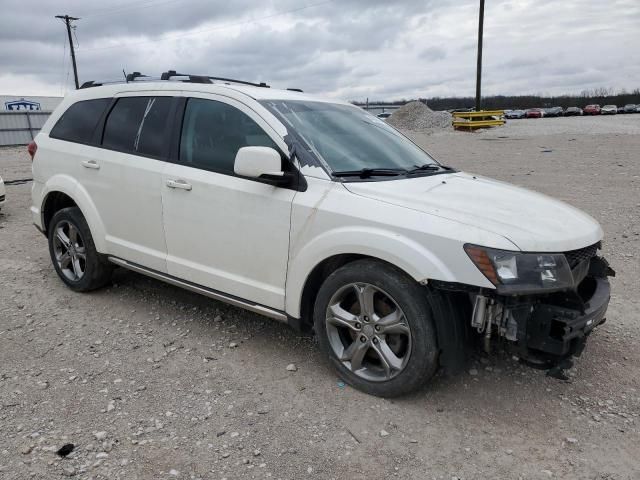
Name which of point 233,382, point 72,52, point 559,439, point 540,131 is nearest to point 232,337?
point 233,382

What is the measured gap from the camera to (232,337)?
408cm

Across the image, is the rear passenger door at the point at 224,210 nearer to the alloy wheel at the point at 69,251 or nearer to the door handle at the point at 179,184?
the door handle at the point at 179,184

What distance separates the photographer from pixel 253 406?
317cm

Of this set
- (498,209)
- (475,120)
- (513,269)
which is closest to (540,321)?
(513,269)

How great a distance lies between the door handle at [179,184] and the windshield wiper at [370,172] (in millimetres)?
1128

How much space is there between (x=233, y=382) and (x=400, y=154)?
80.2 inches

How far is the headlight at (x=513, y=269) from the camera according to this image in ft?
8.86

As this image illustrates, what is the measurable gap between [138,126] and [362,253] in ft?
7.68

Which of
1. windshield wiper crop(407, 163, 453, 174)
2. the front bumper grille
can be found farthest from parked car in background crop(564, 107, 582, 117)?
the front bumper grille

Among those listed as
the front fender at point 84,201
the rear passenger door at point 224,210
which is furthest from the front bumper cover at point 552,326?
the front fender at point 84,201

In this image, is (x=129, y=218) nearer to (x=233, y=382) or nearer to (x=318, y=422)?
(x=233, y=382)

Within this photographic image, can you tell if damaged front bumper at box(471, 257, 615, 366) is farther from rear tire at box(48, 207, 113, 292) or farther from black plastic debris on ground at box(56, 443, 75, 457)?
rear tire at box(48, 207, 113, 292)

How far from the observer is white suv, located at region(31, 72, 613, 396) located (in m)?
2.82

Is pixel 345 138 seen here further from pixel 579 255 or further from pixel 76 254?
pixel 76 254
